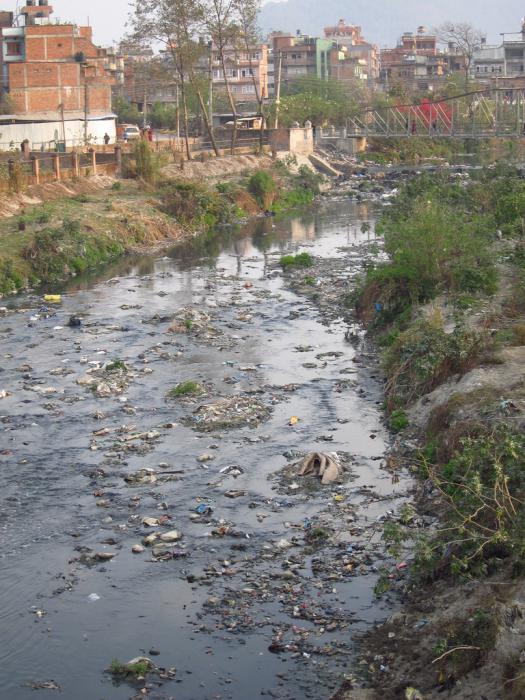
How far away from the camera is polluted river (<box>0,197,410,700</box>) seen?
9.64 meters

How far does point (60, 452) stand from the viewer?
47.8ft

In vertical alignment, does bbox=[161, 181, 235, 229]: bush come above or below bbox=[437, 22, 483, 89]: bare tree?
below

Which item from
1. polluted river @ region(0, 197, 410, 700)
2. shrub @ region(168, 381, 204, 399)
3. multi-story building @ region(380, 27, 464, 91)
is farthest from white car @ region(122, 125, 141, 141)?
shrub @ region(168, 381, 204, 399)

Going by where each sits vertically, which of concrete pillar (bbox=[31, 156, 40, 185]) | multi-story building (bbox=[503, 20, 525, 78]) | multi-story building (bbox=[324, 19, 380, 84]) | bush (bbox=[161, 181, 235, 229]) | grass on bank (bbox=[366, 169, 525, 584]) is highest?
multi-story building (bbox=[324, 19, 380, 84])

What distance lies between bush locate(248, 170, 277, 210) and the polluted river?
19.7 metres

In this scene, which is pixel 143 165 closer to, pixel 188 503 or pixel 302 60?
pixel 188 503

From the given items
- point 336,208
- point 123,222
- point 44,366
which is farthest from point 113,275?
point 336,208

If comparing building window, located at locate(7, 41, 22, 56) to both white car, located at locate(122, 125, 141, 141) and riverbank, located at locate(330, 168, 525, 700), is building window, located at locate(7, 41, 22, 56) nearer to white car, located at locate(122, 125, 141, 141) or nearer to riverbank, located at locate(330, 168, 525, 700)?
white car, located at locate(122, 125, 141, 141)

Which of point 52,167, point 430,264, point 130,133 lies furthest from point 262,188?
point 430,264

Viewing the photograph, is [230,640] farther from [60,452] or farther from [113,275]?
[113,275]

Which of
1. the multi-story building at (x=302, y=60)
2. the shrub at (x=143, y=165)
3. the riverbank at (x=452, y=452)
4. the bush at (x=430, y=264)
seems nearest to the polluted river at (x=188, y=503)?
the riverbank at (x=452, y=452)

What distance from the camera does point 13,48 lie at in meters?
64.9

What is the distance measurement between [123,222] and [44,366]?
15013mm

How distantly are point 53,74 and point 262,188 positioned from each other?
79.6 feet
